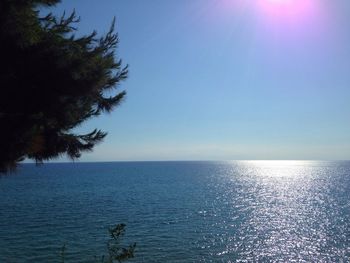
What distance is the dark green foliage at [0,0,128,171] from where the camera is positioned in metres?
6.95

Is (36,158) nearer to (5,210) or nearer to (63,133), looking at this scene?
(63,133)

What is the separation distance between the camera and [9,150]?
6.91 metres

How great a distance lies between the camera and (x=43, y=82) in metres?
7.97

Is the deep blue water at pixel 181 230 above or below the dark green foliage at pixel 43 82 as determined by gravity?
below

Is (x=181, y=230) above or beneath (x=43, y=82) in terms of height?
beneath

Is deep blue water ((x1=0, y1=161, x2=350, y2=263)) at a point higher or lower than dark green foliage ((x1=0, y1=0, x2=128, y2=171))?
lower

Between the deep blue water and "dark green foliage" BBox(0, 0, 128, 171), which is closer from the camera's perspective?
"dark green foliage" BBox(0, 0, 128, 171)

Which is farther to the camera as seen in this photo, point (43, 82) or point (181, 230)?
point (181, 230)

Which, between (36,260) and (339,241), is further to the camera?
(339,241)

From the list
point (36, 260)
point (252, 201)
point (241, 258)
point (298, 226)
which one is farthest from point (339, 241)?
point (252, 201)

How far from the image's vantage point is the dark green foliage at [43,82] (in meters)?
6.95

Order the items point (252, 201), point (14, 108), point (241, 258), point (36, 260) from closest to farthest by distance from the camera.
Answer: point (14, 108) < point (36, 260) < point (241, 258) < point (252, 201)

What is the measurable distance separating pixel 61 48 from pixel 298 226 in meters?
42.4

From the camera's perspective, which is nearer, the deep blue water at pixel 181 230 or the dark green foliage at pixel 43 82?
the dark green foliage at pixel 43 82
